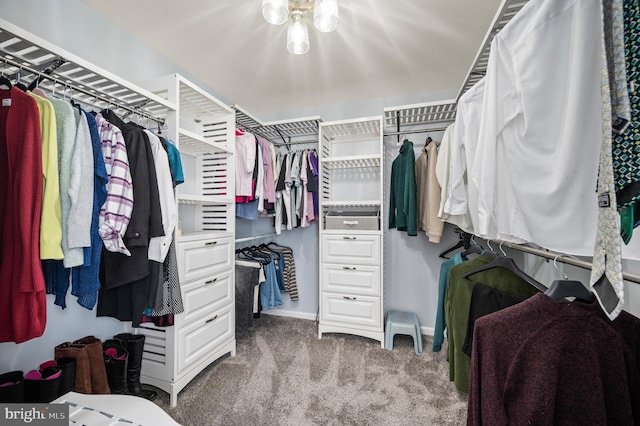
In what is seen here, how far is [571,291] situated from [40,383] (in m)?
2.14

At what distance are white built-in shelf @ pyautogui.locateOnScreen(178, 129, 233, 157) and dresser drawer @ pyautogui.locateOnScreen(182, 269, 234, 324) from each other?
3.12 feet

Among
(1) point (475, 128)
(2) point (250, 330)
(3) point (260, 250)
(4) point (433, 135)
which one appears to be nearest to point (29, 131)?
(1) point (475, 128)

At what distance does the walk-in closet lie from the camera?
660mm

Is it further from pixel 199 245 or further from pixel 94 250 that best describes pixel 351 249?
pixel 94 250

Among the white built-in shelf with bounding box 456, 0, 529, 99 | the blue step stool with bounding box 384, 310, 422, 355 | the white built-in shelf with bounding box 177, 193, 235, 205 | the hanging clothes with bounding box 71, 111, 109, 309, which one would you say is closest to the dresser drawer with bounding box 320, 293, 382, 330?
the blue step stool with bounding box 384, 310, 422, 355

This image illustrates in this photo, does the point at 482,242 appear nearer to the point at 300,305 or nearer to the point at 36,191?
the point at 300,305

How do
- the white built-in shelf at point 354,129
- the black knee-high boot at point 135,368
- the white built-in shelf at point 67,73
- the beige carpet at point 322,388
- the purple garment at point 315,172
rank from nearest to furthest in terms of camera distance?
the white built-in shelf at point 67,73 → the beige carpet at point 322,388 → the black knee-high boot at point 135,368 → the white built-in shelf at point 354,129 → the purple garment at point 315,172

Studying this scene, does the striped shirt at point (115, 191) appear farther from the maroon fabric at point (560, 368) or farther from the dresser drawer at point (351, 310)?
the dresser drawer at point (351, 310)

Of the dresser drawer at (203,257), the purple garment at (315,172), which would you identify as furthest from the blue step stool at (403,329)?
the dresser drawer at (203,257)

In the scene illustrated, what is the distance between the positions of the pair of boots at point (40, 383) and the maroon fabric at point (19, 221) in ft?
1.73

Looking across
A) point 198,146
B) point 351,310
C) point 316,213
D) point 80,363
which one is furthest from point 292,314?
point 198,146

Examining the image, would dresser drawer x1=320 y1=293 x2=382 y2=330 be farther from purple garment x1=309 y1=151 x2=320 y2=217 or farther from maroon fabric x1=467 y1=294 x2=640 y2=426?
maroon fabric x1=467 y1=294 x2=640 y2=426

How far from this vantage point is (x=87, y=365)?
4.56ft

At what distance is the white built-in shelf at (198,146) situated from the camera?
1.85 metres
